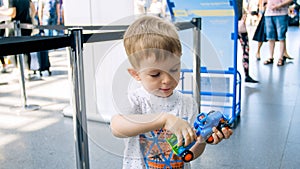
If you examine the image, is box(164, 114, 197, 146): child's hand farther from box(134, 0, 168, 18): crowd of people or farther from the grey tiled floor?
box(134, 0, 168, 18): crowd of people

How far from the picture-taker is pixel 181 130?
820 mm

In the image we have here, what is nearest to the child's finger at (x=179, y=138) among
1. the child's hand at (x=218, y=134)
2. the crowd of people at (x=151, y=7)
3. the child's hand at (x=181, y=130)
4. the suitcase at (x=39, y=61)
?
the child's hand at (x=181, y=130)

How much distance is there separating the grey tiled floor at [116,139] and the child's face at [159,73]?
0.20 metres

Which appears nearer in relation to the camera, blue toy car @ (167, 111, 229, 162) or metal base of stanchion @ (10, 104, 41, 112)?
blue toy car @ (167, 111, 229, 162)

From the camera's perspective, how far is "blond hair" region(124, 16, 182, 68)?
2.89ft

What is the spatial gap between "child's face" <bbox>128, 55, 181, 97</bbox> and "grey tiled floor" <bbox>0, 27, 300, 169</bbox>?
0.65 feet

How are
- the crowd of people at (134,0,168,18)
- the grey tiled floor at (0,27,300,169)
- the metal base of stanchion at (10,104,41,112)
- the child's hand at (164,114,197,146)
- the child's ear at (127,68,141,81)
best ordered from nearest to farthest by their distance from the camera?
1. the child's hand at (164,114,197,146)
2. the child's ear at (127,68,141,81)
3. the crowd of people at (134,0,168,18)
4. the grey tiled floor at (0,27,300,169)
5. the metal base of stanchion at (10,104,41,112)

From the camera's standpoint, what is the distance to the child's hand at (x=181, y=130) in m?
0.81

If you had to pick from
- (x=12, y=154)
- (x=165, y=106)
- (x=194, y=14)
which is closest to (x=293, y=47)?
(x=194, y=14)

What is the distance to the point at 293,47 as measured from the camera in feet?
27.3

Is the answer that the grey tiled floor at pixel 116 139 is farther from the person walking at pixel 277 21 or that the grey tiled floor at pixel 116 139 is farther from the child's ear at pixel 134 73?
the person walking at pixel 277 21

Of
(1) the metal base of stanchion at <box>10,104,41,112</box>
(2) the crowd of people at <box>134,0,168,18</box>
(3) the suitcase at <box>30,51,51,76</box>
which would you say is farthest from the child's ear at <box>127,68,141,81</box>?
(3) the suitcase at <box>30,51,51,76</box>

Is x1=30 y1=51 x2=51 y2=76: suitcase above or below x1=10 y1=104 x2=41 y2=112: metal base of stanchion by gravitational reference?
above

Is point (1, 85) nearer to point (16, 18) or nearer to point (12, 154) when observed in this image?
point (16, 18)
